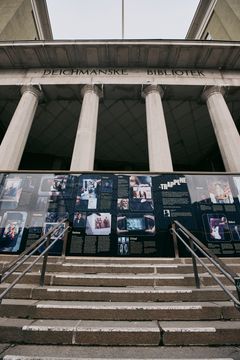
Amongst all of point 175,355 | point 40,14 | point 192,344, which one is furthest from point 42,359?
point 40,14

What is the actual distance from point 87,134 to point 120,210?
3557 mm

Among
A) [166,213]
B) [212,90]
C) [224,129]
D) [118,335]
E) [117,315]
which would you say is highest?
[212,90]

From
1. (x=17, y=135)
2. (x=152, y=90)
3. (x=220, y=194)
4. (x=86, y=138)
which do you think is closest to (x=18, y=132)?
(x=17, y=135)

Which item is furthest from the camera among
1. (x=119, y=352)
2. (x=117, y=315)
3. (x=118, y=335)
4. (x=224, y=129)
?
(x=224, y=129)

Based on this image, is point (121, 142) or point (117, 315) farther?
point (121, 142)

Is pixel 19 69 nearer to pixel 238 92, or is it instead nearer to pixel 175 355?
pixel 238 92

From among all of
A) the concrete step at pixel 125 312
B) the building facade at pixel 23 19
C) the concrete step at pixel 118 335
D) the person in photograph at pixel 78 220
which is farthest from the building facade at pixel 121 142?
the building facade at pixel 23 19

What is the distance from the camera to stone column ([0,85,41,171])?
23.5 feet

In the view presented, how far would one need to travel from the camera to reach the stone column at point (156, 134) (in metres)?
6.98

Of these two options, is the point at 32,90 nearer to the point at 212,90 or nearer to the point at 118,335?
the point at 212,90

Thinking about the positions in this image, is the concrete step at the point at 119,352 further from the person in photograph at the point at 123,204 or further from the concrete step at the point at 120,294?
the person in photograph at the point at 123,204

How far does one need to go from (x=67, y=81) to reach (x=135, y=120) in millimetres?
3944

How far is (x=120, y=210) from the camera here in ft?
17.5

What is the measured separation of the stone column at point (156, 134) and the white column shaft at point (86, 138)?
206cm
